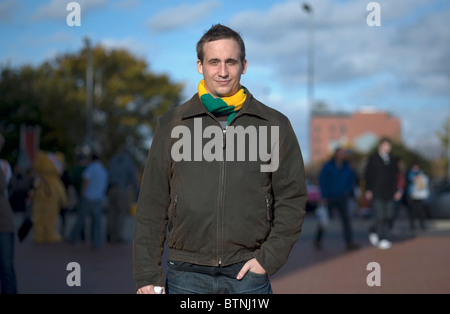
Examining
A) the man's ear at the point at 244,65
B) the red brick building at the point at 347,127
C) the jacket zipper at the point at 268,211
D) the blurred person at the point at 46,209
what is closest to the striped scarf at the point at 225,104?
the man's ear at the point at 244,65

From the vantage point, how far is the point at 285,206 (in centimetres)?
297

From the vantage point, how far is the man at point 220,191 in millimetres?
2879

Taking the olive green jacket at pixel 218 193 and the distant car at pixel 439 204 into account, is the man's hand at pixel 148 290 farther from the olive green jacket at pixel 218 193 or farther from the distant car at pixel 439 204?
the distant car at pixel 439 204

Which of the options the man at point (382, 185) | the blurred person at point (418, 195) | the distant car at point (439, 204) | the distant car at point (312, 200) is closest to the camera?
the man at point (382, 185)

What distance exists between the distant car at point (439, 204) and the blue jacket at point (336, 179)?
951 centimetres

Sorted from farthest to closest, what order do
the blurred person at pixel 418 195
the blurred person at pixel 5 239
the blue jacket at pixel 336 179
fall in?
1. the blurred person at pixel 418 195
2. the blue jacket at pixel 336 179
3. the blurred person at pixel 5 239

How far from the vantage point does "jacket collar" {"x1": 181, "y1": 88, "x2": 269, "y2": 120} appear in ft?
9.70

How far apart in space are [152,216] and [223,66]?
72cm

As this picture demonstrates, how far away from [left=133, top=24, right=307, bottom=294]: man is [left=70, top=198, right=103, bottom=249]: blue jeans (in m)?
10.3

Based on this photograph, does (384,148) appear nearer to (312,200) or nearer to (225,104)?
(225,104)

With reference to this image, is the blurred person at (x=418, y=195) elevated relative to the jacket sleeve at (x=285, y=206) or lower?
lower

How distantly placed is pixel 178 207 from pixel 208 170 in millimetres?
207

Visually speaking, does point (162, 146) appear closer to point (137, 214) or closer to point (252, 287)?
point (137, 214)
